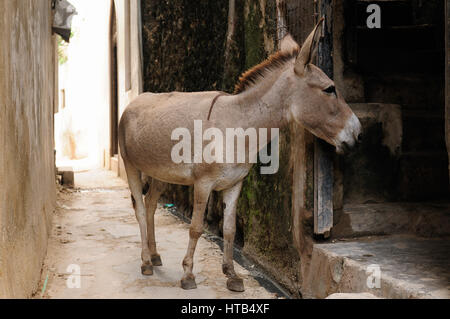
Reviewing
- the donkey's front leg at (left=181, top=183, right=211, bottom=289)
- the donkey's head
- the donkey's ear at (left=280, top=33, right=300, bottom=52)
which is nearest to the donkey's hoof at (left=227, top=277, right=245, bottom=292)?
the donkey's front leg at (left=181, top=183, right=211, bottom=289)

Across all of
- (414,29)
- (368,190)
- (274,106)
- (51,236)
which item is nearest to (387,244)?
(368,190)

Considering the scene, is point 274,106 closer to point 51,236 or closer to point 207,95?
point 207,95

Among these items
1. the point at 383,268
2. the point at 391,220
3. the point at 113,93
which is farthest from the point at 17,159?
the point at 113,93

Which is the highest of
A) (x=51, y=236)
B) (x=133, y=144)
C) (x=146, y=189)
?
(x=133, y=144)

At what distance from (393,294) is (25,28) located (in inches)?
125

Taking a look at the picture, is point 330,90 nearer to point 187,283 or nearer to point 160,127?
point 160,127

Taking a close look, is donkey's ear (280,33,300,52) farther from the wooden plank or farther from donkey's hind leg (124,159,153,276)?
donkey's hind leg (124,159,153,276)

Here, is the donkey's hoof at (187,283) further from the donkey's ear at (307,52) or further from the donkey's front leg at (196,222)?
the donkey's ear at (307,52)

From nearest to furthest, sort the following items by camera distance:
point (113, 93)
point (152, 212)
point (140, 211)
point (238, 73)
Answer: point (140, 211)
point (152, 212)
point (238, 73)
point (113, 93)

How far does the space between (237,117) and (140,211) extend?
139cm

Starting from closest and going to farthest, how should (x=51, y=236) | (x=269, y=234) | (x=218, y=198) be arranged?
(x=269, y=234), (x=51, y=236), (x=218, y=198)

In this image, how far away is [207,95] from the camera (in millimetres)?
3945

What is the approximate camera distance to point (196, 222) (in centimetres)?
371

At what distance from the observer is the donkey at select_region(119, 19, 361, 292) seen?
11.2ft
